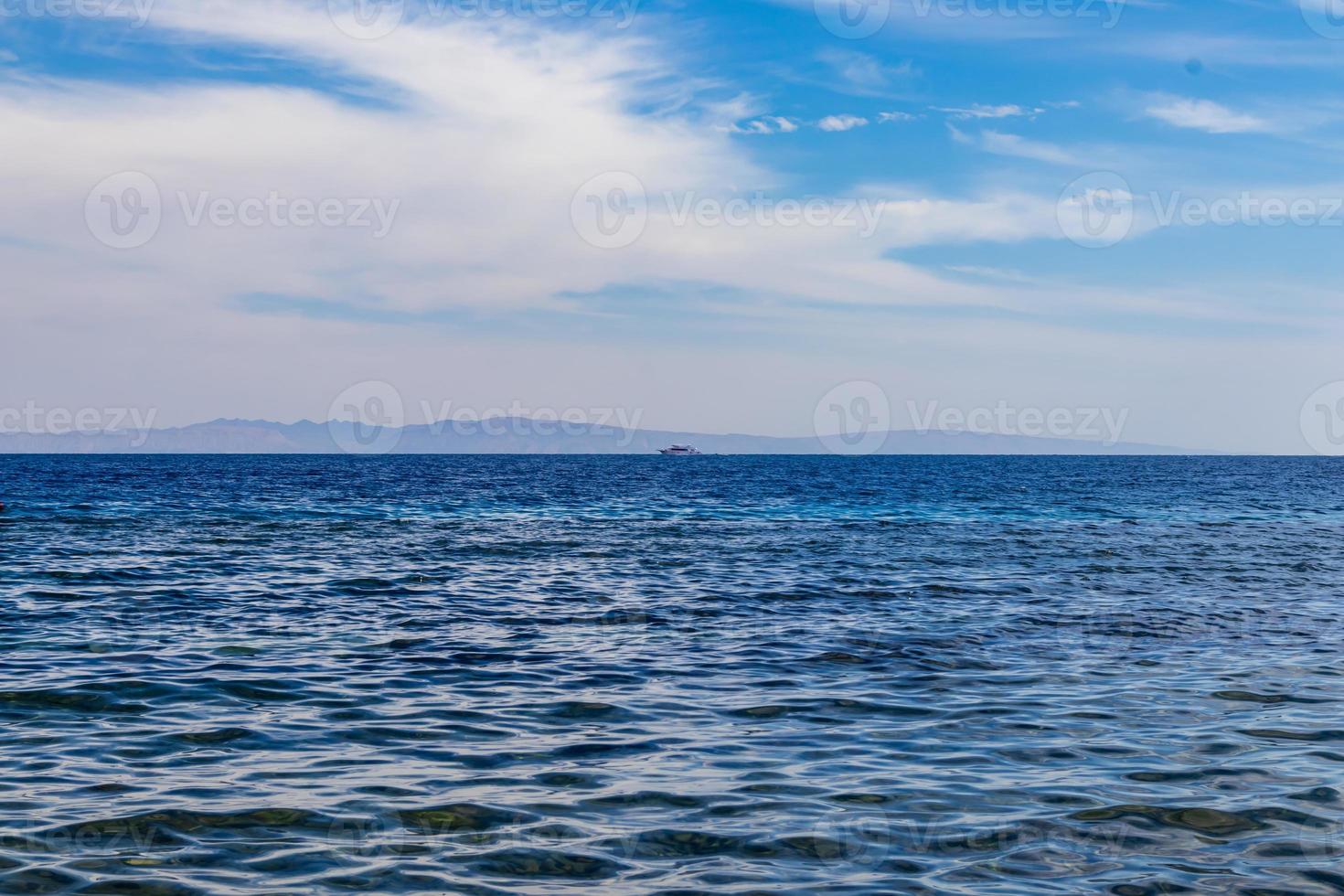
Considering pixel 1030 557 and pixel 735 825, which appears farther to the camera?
pixel 1030 557

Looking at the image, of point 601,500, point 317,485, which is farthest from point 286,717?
point 317,485

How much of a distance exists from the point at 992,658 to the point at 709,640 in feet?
16.4

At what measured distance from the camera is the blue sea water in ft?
31.3

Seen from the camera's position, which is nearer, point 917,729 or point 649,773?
point 649,773

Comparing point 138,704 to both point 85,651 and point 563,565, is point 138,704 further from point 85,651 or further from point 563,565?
point 563,565

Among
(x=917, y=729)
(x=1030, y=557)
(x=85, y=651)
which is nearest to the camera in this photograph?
(x=917, y=729)

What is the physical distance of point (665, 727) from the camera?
46.2 feet

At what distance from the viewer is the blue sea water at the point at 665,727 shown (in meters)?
9.53

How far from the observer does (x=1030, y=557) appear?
3788 cm

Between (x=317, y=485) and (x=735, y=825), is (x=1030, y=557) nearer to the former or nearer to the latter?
(x=735, y=825)

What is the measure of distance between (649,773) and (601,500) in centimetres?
6311

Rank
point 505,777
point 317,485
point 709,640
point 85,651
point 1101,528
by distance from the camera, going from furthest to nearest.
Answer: point 317,485 < point 1101,528 < point 709,640 < point 85,651 < point 505,777

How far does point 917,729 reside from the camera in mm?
14008

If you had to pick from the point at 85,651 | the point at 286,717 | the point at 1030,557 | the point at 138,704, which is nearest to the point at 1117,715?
the point at 286,717
